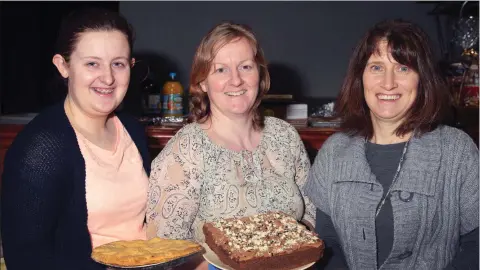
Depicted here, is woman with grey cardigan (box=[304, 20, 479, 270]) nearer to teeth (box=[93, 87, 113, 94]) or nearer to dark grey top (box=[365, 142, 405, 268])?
dark grey top (box=[365, 142, 405, 268])

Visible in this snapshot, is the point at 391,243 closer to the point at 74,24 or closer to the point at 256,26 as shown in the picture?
the point at 74,24

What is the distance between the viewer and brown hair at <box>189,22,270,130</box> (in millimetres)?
1945

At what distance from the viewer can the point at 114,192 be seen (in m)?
1.81

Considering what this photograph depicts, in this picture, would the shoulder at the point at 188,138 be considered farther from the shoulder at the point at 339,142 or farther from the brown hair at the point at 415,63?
the brown hair at the point at 415,63

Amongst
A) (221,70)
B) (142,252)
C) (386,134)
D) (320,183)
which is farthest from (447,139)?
(142,252)

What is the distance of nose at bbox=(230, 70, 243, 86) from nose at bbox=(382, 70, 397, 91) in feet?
1.67

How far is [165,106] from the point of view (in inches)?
133

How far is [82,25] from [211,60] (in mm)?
469

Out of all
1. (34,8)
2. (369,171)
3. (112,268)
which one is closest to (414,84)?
(369,171)

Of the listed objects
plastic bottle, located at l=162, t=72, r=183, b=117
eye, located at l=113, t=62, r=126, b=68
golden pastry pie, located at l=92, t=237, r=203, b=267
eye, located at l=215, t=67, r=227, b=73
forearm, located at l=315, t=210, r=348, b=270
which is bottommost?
forearm, located at l=315, t=210, r=348, b=270

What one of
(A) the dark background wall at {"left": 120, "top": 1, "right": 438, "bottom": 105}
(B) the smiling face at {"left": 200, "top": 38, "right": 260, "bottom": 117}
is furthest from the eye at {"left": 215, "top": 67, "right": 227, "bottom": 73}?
(A) the dark background wall at {"left": 120, "top": 1, "right": 438, "bottom": 105}

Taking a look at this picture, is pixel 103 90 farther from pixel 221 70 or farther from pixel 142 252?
pixel 142 252

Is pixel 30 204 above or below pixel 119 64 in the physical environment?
below

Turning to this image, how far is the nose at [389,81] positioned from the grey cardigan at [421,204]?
8.2 inches
